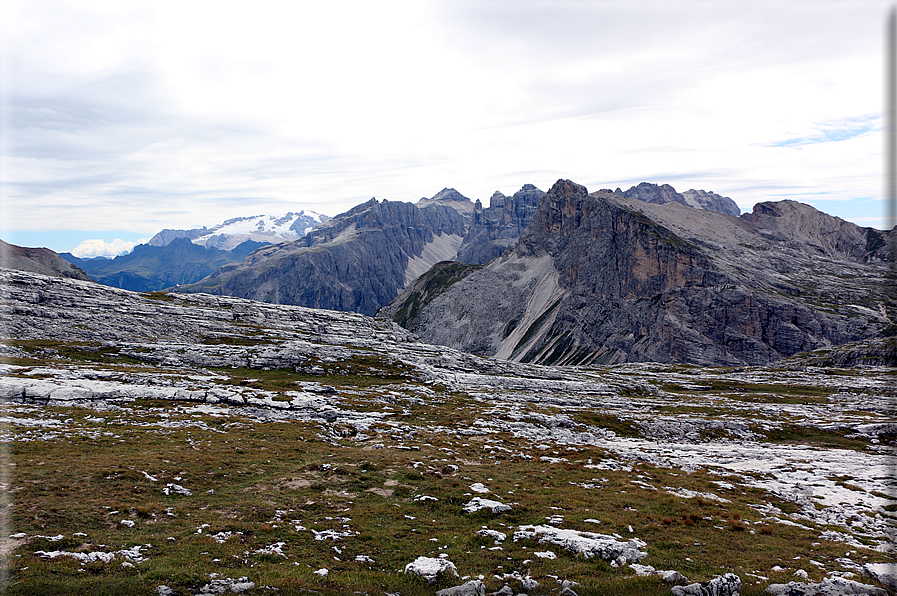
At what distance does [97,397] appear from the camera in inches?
1839

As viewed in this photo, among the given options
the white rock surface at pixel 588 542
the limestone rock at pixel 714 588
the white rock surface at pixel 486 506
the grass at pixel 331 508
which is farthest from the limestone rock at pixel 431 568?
the limestone rock at pixel 714 588

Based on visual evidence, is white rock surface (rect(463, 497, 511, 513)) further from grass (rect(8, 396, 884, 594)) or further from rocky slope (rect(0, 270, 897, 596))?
grass (rect(8, 396, 884, 594))

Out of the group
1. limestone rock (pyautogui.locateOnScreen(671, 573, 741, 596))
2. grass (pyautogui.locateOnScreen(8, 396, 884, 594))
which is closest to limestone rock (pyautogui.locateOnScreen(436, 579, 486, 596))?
grass (pyautogui.locateOnScreen(8, 396, 884, 594))

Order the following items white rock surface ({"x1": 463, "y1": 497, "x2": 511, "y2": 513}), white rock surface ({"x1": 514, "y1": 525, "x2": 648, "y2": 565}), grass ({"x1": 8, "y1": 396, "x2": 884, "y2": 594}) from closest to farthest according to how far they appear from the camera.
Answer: grass ({"x1": 8, "y1": 396, "x2": 884, "y2": 594}) → white rock surface ({"x1": 514, "y1": 525, "x2": 648, "y2": 565}) → white rock surface ({"x1": 463, "y1": 497, "x2": 511, "y2": 513})

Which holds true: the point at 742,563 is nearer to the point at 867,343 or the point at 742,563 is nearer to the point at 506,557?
the point at 506,557

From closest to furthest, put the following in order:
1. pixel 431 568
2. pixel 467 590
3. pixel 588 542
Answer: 1. pixel 467 590
2. pixel 431 568
3. pixel 588 542

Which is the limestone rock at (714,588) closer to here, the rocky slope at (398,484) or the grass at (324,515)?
the rocky slope at (398,484)

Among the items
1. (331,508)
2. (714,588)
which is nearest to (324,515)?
(331,508)

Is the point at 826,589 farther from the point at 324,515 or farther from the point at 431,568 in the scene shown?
the point at 324,515

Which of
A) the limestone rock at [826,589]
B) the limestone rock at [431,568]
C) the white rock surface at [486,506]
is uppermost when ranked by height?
the limestone rock at [826,589]

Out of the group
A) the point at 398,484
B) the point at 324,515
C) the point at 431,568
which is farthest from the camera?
the point at 398,484

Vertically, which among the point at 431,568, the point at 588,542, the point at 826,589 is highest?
the point at 826,589

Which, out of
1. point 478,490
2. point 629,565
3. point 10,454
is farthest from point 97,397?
point 629,565

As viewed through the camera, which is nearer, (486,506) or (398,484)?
(486,506)
